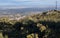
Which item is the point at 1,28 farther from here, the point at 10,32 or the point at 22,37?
the point at 22,37

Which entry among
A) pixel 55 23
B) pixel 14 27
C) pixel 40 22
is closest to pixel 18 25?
pixel 14 27

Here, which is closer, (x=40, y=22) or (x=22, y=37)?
(x=22, y=37)

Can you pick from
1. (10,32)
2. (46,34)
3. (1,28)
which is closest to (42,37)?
(46,34)

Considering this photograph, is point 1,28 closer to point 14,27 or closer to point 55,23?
point 14,27

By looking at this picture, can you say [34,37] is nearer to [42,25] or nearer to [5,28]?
[42,25]

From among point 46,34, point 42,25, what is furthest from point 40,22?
point 46,34

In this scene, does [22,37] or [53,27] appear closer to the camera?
[22,37]

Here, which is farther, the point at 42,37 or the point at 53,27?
the point at 53,27
